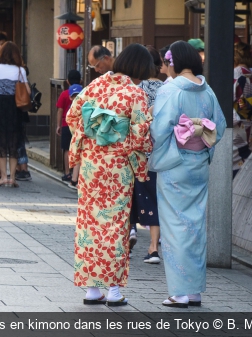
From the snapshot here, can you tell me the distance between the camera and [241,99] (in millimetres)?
11797

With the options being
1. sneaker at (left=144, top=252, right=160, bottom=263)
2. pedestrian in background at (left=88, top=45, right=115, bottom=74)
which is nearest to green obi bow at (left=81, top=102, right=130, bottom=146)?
sneaker at (left=144, top=252, right=160, bottom=263)

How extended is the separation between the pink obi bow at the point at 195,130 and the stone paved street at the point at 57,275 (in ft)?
3.93

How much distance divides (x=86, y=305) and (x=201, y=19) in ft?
30.2

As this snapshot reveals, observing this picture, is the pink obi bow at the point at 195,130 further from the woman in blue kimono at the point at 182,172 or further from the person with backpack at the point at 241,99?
the person with backpack at the point at 241,99

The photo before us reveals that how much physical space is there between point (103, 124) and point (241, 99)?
18.7 ft

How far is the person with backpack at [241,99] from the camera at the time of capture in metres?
11.8

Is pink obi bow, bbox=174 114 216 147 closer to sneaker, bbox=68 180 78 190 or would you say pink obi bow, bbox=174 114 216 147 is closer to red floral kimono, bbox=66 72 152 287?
red floral kimono, bbox=66 72 152 287

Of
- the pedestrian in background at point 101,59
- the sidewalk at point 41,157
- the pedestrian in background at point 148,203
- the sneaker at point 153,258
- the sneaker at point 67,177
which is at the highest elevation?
the pedestrian in background at point 101,59

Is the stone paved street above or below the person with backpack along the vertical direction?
below

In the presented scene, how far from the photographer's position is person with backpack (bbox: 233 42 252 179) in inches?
463

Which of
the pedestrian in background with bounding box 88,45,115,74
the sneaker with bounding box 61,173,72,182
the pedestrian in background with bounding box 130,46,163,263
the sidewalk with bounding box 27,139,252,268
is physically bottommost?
the sidewalk with bounding box 27,139,252,268

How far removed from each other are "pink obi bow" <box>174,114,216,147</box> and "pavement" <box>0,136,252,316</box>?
1.20 metres

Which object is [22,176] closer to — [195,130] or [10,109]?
[10,109]

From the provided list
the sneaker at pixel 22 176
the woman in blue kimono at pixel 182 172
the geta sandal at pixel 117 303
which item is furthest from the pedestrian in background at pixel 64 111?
the geta sandal at pixel 117 303
